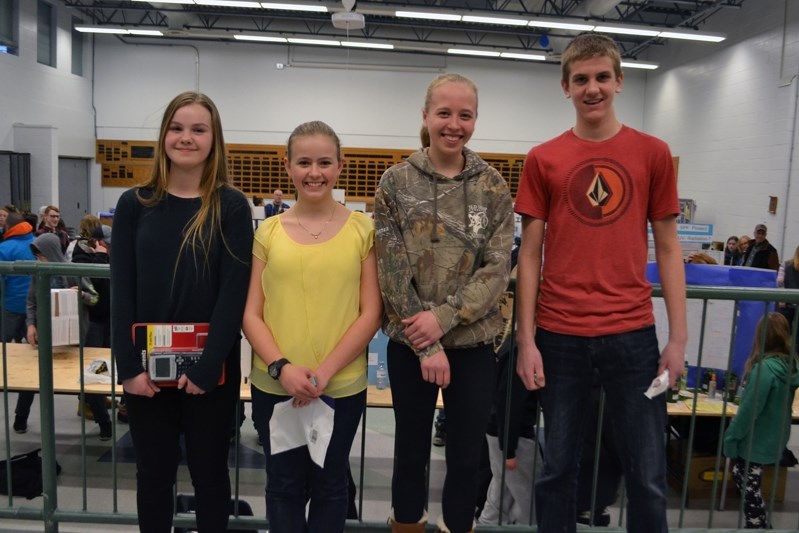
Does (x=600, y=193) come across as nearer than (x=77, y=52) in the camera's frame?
Yes

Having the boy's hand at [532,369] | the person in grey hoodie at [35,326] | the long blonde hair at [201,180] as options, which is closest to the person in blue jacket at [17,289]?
the person in grey hoodie at [35,326]

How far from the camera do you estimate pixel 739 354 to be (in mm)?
3936

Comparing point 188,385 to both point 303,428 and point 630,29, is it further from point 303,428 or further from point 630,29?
point 630,29

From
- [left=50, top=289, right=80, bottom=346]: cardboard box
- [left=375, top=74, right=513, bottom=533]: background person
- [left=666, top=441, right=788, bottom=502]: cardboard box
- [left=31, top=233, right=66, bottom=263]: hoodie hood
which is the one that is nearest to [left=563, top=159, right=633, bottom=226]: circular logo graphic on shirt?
[left=375, top=74, right=513, bottom=533]: background person

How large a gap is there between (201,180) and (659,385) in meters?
1.41

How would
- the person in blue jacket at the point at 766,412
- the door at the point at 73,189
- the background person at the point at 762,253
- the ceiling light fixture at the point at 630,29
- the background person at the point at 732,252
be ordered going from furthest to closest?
the door at the point at 73,189 < the ceiling light fixture at the point at 630,29 < the background person at the point at 732,252 < the background person at the point at 762,253 < the person in blue jacket at the point at 766,412

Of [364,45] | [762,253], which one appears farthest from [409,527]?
[364,45]

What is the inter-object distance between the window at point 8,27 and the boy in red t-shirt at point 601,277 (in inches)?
460

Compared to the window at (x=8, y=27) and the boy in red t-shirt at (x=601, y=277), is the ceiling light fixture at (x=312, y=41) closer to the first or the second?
the window at (x=8, y=27)

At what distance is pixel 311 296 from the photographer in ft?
5.61

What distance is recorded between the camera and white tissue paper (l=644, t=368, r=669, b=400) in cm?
167

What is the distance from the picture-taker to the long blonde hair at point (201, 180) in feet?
5.61

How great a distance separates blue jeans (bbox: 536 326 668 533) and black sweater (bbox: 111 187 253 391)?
0.90m

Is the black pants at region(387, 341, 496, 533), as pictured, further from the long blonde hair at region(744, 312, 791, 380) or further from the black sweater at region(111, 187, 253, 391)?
the long blonde hair at region(744, 312, 791, 380)
